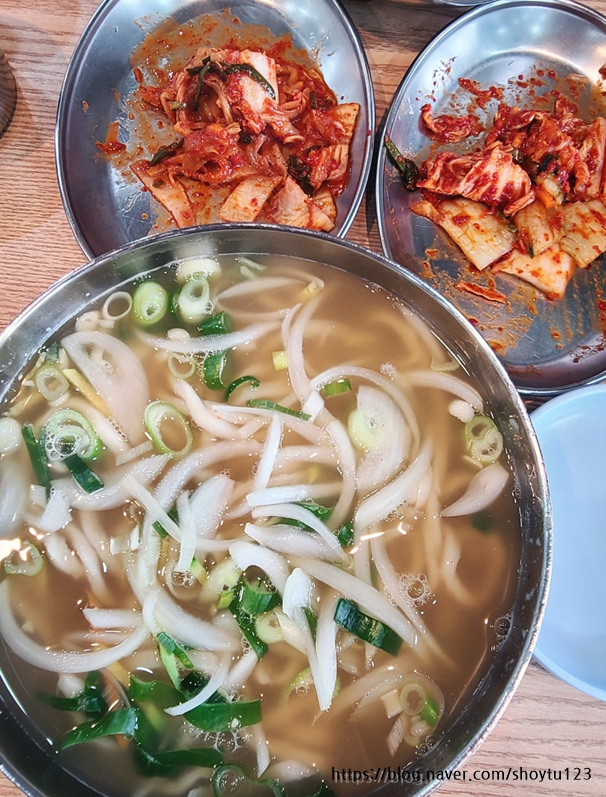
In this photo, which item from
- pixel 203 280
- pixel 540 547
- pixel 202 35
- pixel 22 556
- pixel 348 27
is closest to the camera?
pixel 540 547

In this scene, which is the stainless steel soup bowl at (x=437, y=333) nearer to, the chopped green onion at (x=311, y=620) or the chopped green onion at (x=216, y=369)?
the chopped green onion at (x=216, y=369)

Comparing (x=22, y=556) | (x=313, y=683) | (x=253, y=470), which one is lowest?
(x=313, y=683)

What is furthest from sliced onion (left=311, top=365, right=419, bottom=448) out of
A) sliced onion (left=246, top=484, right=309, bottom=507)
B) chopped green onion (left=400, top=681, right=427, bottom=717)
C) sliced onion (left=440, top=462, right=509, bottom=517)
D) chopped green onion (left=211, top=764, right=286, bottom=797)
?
chopped green onion (left=211, top=764, right=286, bottom=797)

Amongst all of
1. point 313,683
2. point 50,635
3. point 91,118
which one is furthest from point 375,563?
point 91,118

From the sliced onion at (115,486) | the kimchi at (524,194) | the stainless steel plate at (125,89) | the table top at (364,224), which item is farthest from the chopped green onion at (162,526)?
the kimchi at (524,194)

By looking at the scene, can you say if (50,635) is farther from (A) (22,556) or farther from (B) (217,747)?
(B) (217,747)

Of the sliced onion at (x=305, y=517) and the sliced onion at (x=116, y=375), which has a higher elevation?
the sliced onion at (x=116, y=375)

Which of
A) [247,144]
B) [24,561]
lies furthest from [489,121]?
[24,561]
